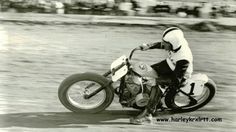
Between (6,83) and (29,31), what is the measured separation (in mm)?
291

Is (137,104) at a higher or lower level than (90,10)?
lower

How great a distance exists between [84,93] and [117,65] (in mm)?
233

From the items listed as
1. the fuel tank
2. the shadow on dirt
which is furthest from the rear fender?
the shadow on dirt

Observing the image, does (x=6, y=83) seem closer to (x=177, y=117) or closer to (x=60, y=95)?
(x=60, y=95)

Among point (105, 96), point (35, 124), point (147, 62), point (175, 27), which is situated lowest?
point (35, 124)

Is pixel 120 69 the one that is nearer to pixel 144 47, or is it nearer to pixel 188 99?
pixel 144 47

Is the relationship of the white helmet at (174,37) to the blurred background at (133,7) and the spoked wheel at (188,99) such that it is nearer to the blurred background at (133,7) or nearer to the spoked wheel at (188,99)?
the blurred background at (133,7)

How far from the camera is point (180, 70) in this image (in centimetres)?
238


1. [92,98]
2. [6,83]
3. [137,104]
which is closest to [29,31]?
[6,83]

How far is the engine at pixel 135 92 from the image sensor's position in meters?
2.44

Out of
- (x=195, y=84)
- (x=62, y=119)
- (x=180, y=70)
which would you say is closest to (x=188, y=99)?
(x=195, y=84)

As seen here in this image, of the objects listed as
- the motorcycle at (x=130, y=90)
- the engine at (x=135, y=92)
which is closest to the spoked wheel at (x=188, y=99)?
the motorcycle at (x=130, y=90)

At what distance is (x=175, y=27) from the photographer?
2396mm

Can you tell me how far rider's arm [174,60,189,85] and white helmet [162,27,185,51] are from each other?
0.07 meters
